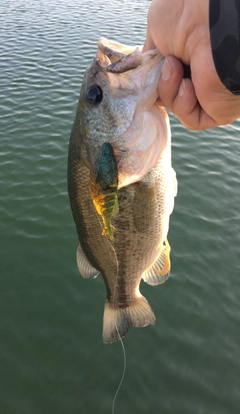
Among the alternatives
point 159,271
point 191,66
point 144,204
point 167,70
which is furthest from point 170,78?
point 159,271

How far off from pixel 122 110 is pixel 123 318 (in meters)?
1.82

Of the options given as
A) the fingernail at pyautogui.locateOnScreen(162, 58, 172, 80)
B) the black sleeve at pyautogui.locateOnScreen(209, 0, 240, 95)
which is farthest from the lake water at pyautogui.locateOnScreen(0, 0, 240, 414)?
the black sleeve at pyautogui.locateOnScreen(209, 0, 240, 95)

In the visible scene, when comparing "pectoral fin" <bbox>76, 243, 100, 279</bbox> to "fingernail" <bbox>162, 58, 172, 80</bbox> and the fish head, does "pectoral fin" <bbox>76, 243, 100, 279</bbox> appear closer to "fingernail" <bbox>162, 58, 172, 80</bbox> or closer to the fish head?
the fish head

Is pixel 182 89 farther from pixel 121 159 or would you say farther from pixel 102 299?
pixel 102 299

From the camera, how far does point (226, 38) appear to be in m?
1.21

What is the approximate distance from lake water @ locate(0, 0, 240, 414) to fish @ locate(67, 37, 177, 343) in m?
2.25

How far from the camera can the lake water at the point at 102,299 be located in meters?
3.82

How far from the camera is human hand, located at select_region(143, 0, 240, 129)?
137cm

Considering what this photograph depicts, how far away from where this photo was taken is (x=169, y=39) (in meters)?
1.59

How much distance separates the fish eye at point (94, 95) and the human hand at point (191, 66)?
1.17 feet

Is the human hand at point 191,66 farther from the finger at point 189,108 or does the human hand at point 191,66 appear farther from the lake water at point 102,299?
the lake water at point 102,299

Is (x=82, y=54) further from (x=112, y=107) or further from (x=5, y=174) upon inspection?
(x=112, y=107)

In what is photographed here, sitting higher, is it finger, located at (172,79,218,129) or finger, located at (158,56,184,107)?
finger, located at (158,56,184,107)

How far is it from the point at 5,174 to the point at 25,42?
9.62 meters
